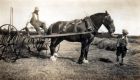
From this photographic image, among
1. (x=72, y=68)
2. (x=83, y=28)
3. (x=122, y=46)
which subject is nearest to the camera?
(x=72, y=68)

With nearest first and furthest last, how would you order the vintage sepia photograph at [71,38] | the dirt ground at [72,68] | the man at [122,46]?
the dirt ground at [72,68]
the vintage sepia photograph at [71,38]
the man at [122,46]

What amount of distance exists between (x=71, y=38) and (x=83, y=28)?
228 millimetres

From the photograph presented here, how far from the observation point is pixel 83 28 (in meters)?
4.98

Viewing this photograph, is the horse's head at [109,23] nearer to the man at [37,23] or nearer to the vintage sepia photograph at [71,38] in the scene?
the vintage sepia photograph at [71,38]

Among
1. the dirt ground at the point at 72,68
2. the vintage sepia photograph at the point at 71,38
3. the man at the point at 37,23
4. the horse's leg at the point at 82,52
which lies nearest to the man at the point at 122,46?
the vintage sepia photograph at the point at 71,38

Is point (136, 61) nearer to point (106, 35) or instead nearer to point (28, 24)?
point (106, 35)

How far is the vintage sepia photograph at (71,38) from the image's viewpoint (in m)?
4.63

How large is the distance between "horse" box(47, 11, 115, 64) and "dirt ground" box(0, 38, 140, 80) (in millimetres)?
118

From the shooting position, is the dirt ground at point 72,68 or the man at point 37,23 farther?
the man at point 37,23

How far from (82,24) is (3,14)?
1.11 m

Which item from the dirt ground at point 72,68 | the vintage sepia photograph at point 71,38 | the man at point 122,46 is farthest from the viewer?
the man at point 122,46

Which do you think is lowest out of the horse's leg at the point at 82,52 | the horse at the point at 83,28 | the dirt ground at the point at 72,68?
the dirt ground at the point at 72,68

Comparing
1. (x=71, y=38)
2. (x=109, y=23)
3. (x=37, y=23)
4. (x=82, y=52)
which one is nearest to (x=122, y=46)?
(x=109, y=23)

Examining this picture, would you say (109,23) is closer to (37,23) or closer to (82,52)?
(82,52)
